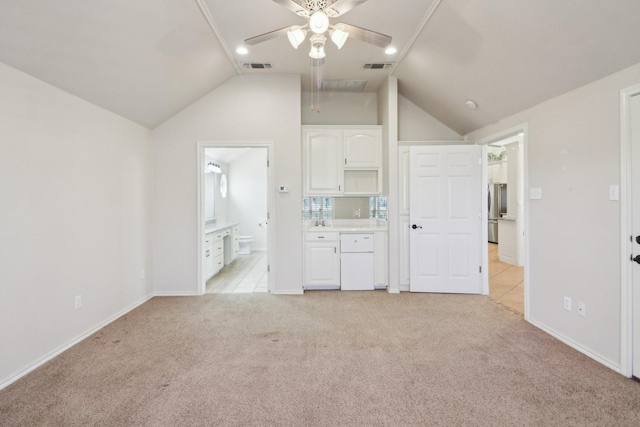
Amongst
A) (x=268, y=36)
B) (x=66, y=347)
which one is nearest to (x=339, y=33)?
(x=268, y=36)

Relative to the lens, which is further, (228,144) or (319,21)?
(228,144)

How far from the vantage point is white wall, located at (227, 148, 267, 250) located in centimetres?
737

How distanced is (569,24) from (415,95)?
2.21 m

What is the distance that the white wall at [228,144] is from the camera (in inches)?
151

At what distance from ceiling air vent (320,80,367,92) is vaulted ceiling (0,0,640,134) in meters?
0.38

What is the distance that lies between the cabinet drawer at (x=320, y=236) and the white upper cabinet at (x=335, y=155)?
0.61 meters

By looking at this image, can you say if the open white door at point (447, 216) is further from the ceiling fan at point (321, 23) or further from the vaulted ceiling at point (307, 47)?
the ceiling fan at point (321, 23)

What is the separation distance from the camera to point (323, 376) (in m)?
2.09

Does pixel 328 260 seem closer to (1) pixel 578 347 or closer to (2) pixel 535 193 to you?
(2) pixel 535 193

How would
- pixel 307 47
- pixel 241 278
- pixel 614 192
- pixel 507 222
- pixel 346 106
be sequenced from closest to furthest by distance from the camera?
pixel 614 192, pixel 307 47, pixel 346 106, pixel 241 278, pixel 507 222

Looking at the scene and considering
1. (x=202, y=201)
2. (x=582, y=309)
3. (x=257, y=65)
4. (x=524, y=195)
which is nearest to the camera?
(x=582, y=309)

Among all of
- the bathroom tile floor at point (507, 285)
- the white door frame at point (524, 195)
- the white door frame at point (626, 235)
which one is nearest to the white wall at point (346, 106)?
the white door frame at point (524, 195)

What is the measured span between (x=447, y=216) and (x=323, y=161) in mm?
1923

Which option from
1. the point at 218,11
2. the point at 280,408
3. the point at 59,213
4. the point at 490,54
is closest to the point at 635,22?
the point at 490,54
